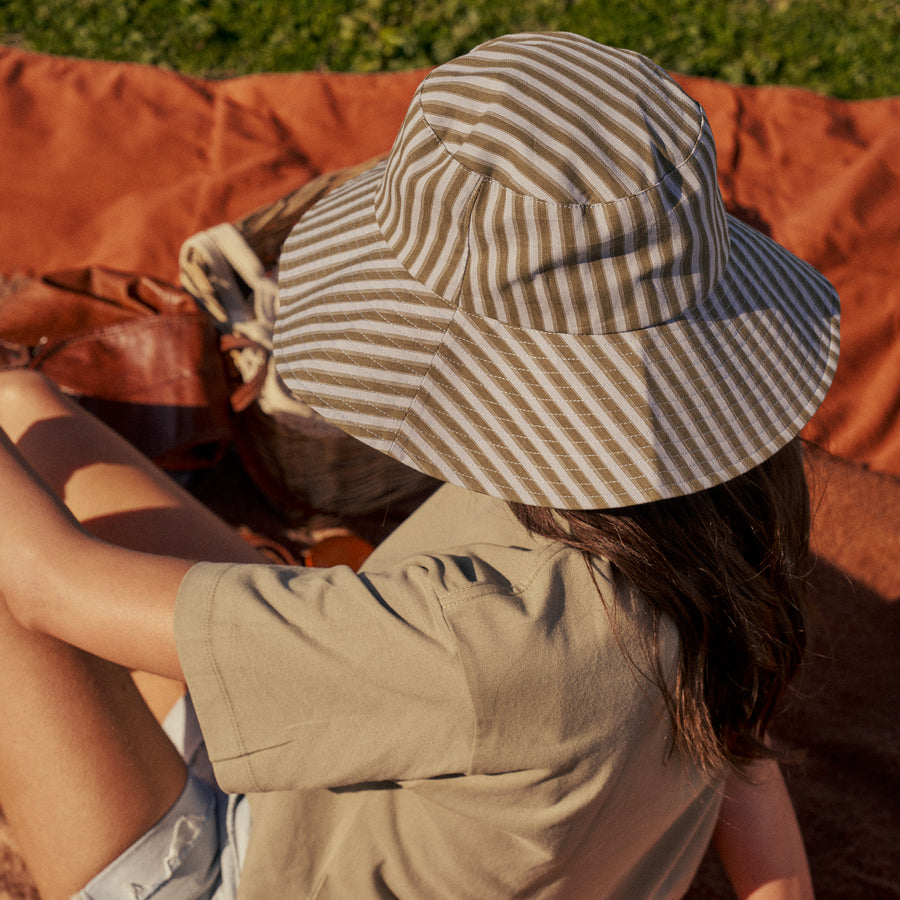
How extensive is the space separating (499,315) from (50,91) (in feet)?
7.37

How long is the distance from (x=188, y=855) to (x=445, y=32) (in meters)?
3.24

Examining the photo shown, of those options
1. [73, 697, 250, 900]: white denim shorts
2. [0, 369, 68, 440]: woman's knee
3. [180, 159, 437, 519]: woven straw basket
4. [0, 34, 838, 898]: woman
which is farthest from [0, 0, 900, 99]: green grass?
[73, 697, 250, 900]: white denim shorts

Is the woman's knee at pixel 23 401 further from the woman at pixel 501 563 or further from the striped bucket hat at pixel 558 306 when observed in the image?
the striped bucket hat at pixel 558 306

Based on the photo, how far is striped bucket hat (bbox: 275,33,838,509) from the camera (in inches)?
33.2

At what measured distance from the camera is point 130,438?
1910mm

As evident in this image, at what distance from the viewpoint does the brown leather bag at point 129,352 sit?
184 centimetres

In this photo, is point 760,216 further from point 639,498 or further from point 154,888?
point 154,888

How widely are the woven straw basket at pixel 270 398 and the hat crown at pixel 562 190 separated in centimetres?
90

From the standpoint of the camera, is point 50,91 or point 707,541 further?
point 50,91

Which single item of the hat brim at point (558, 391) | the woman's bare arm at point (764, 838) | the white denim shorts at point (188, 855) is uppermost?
the hat brim at point (558, 391)

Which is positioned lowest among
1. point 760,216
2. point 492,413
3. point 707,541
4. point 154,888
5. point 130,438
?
point 154,888

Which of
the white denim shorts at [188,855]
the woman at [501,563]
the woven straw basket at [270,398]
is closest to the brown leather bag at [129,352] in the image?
the woven straw basket at [270,398]

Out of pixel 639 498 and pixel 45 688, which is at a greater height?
pixel 639 498

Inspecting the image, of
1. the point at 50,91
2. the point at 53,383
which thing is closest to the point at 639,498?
the point at 53,383
